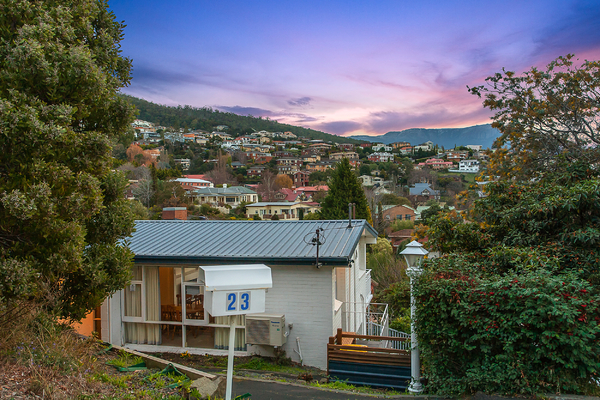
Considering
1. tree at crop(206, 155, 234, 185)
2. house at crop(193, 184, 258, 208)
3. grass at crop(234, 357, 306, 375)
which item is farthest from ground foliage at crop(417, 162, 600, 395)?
tree at crop(206, 155, 234, 185)

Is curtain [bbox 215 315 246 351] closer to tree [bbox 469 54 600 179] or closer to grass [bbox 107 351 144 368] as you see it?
grass [bbox 107 351 144 368]

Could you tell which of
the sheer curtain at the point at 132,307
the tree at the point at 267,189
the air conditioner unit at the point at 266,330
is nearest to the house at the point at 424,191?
the tree at the point at 267,189

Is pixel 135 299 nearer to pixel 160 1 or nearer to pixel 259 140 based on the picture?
pixel 160 1

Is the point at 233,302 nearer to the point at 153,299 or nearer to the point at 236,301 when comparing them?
the point at 236,301

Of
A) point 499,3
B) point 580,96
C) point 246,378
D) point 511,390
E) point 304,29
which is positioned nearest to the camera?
point 511,390

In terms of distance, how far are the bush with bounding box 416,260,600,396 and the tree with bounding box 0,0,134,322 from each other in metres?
4.86

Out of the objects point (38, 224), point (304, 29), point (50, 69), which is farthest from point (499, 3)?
point (38, 224)

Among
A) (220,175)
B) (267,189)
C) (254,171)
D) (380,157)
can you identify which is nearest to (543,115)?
(267,189)

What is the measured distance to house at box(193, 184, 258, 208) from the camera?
60.3 metres

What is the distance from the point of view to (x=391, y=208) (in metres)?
56.8

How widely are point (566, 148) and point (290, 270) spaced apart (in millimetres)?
8212

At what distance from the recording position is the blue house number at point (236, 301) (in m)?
3.15

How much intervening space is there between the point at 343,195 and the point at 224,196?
31.7 meters

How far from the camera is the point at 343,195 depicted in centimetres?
3619
